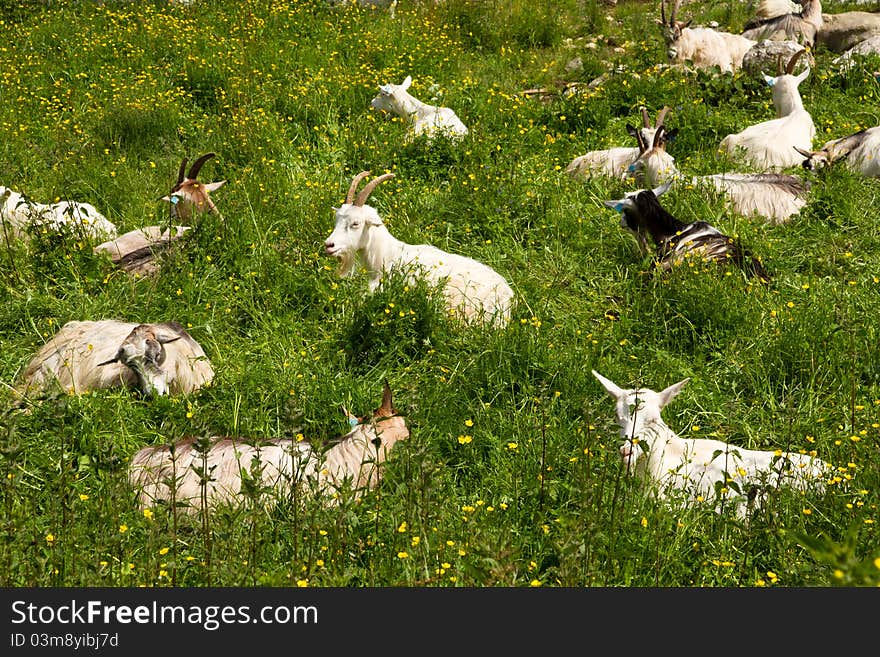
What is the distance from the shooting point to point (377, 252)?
253 inches

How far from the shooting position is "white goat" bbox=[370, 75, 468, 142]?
28.4ft

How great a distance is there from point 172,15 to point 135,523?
8914mm

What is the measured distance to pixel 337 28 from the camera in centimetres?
1116

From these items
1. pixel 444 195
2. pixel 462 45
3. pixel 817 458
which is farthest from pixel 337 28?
pixel 817 458

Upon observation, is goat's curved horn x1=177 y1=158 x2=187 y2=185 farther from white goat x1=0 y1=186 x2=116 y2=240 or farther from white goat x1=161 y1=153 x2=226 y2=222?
white goat x1=0 y1=186 x2=116 y2=240

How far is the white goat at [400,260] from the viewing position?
6133mm

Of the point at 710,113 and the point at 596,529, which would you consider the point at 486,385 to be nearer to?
the point at 596,529

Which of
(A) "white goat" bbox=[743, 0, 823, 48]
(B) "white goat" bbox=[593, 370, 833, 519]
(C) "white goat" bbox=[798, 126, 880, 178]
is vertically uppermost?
(A) "white goat" bbox=[743, 0, 823, 48]

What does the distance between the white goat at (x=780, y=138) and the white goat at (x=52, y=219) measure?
5.10 m

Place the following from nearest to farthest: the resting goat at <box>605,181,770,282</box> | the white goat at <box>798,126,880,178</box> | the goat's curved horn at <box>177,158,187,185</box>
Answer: the resting goat at <box>605,181,770,282</box> → the goat's curved horn at <box>177,158,187,185</box> → the white goat at <box>798,126,880,178</box>

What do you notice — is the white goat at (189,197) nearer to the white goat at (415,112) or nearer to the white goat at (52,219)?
the white goat at (52,219)

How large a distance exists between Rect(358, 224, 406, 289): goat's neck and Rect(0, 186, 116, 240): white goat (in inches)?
72.3

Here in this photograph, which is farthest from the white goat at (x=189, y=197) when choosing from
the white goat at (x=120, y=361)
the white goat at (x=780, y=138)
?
the white goat at (x=780, y=138)

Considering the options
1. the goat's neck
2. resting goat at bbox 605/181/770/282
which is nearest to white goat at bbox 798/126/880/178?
resting goat at bbox 605/181/770/282
